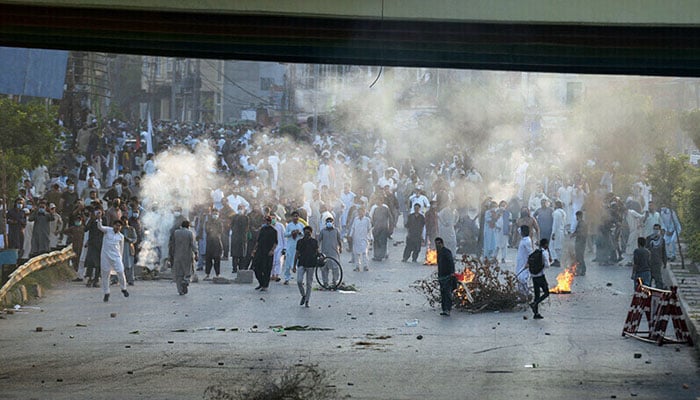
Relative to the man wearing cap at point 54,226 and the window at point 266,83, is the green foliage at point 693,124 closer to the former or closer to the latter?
the man wearing cap at point 54,226

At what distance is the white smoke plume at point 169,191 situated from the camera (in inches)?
1005

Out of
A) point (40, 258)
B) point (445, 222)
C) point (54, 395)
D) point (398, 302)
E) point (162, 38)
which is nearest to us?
point (54, 395)

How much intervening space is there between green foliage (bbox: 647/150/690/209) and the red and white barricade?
1251cm

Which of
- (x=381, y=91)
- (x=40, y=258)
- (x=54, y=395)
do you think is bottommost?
(x=54, y=395)

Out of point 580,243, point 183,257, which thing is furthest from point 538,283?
point 580,243

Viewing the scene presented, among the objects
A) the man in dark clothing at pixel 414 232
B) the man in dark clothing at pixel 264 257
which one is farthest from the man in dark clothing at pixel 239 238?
the man in dark clothing at pixel 414 232

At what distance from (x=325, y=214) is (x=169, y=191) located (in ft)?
16.0

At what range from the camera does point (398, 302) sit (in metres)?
20.7

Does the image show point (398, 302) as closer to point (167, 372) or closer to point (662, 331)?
point (662, 331)

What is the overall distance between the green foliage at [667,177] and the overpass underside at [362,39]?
46.2 ft

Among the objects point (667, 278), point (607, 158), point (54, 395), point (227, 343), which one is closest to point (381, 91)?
point (607, 158)

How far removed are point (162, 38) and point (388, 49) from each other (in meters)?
2.52

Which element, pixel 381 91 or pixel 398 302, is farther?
pixel 381 91

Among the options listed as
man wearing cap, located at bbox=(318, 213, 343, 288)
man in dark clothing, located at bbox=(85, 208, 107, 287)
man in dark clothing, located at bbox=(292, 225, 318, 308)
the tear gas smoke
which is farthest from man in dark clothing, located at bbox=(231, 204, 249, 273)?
the tear gas smoke
